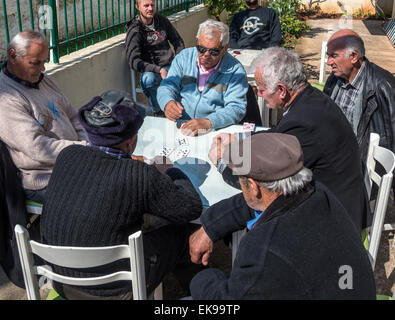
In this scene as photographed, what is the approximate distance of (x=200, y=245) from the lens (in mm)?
2107

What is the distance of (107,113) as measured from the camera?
1.90 m

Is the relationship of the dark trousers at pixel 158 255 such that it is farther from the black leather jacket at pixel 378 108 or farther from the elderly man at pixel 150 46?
the elderly man at pixel 150 46

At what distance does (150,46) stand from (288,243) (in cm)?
391

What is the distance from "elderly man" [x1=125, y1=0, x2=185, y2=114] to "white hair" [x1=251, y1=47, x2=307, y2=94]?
2237 mm

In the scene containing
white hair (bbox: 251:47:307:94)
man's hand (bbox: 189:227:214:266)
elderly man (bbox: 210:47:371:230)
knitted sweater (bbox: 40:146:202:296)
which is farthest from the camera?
white hair (bbox: 251:47:307:94)

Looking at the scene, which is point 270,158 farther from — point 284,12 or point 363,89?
point 284,12

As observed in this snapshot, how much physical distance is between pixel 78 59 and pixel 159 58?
101cm

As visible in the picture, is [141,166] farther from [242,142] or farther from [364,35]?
[364,35]

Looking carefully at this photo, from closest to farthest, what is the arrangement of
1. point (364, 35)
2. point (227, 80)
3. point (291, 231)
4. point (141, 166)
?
point (291, 231), point (141, 166), point (227, 80), point (364, 35)

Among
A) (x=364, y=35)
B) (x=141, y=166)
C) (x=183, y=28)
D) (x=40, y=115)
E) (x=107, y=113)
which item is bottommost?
(x=364, y=35)

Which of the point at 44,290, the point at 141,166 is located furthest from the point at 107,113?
the point at 44,290

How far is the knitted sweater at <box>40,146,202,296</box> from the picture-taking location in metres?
1.76

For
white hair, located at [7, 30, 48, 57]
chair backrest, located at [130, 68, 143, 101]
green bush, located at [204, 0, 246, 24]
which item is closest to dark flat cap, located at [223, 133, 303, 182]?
white hair, located at [7, 30, 48, 57]

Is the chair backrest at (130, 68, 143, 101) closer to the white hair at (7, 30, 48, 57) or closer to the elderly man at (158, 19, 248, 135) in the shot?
the elderly man at (158, 19, 248, 135)
